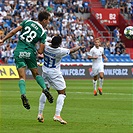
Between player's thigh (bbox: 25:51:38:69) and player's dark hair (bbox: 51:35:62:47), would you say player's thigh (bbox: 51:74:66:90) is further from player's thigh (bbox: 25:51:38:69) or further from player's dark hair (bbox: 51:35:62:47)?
player's dark hair (bbox: 51:35:62:47)

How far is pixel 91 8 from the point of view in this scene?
4978 centimetres

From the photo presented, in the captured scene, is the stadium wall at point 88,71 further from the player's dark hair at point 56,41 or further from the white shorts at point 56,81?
the player's dark hair at point 56,41

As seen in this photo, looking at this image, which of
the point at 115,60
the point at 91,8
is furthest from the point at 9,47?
the point at 91,8

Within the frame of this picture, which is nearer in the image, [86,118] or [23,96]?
[23,96]

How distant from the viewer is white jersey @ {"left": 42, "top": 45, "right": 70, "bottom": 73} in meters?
A: 13.5

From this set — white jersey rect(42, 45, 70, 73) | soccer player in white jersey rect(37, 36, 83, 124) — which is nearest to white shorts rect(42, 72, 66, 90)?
soccer player in white jersey rect(37, 36, 83, 124)

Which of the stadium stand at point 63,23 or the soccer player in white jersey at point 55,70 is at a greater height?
the soccer player in white jersey at point 55,70

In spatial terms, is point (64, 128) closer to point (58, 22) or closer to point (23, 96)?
point (23, 96)

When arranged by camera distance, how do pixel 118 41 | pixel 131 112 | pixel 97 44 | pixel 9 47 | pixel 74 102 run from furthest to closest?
pixel 118 41 → pixel 9 47 → pixel 97 44 → pixel 74 102 → pixel 131 112

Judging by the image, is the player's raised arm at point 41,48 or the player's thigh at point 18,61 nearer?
the player's raised arm at point 41,48

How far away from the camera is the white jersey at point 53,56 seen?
44.3 ft

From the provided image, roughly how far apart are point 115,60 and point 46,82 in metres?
29.0

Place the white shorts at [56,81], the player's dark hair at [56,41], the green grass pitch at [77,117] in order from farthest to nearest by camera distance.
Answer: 1. the white shorts at [56,81]
2. the player's dark hair at [56,41]
3. the green grass pitch at [77,117]

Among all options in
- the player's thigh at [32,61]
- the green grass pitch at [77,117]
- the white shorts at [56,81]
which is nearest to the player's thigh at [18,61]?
the player's thigh at [32,61]
